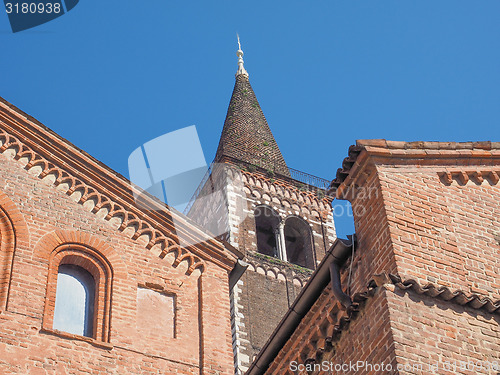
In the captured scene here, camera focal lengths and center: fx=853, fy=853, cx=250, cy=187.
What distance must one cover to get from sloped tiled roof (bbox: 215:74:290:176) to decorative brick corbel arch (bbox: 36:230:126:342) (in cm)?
2036

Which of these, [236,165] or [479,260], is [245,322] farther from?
[479,260]

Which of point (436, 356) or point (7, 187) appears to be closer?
point (436, 356)

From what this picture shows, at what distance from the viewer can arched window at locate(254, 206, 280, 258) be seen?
3269 centimetres

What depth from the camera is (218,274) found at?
49.5 feet

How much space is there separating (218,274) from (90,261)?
2.35m

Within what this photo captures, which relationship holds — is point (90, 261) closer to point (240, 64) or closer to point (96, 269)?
point (96, 269)

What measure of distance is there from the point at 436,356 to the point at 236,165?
25186 millimetres

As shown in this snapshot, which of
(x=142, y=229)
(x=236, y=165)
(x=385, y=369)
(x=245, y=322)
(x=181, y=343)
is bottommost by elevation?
(x=385, y=369)

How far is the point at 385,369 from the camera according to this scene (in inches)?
354

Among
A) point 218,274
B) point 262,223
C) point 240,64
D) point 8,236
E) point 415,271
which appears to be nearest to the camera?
point 415,271

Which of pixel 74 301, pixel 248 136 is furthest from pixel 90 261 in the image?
pixel 248 136

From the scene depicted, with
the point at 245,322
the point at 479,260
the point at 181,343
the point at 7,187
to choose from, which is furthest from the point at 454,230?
the point at 245,322

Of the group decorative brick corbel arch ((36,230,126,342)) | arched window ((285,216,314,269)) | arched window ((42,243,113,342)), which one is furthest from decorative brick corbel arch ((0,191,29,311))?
arched window ((285,216,314,269))

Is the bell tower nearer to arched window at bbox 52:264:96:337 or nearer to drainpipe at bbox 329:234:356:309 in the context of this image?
arched window at bbox 52:264:96:337
